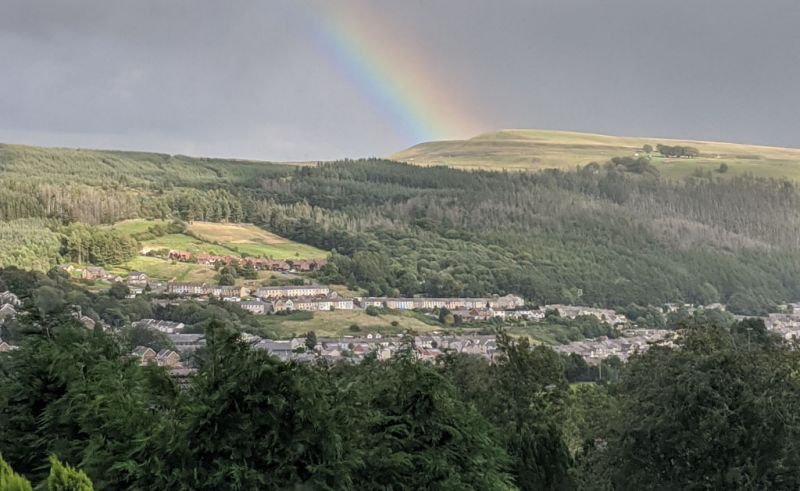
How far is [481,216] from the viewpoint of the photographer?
13950cm

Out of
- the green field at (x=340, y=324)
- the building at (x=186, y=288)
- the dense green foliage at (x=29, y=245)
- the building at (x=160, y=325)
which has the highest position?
the dense green foliage at (x=29, y=245)

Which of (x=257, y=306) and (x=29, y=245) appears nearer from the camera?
(x=257, y=306)

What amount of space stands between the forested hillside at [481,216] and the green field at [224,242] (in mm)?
3637

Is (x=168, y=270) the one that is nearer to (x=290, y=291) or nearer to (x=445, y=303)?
(x=290, y=291)

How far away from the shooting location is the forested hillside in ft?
359

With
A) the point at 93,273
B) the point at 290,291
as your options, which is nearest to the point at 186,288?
the point at 93,273

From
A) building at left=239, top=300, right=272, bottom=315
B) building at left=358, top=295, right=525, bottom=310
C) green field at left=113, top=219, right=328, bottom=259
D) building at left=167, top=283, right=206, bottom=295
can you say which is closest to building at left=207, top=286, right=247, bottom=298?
building at left=167, top=283, right=206, bottom=295

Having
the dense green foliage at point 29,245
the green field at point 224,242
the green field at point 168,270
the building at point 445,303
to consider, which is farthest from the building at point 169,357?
the green field at point 224,242

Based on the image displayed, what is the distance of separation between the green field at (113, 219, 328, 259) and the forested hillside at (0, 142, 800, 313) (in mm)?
3637

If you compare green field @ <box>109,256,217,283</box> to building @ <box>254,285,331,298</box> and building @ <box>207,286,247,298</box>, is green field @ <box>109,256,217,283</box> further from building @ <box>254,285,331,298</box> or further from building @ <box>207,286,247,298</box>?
building @ <box>254,285,331,298</box>

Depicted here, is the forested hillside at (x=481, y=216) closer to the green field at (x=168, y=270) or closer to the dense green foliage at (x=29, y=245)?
the dense green foliage at (x=29, y=245)

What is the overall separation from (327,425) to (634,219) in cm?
14223

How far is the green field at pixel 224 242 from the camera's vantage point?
340 feet

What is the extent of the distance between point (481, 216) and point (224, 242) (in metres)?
45.8
